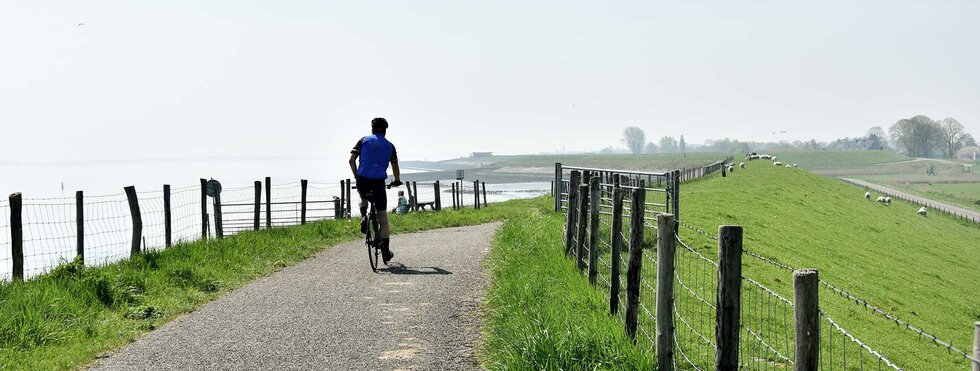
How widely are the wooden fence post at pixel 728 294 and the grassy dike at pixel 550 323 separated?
4.11 ft

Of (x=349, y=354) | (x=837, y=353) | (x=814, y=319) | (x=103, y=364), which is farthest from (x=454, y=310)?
(x=837, y=353)

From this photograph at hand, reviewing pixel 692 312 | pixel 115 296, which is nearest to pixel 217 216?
pixel 115 296

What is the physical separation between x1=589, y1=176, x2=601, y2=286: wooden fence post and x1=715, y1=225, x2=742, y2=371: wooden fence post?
4.55 metres

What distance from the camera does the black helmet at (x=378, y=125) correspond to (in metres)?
12.6

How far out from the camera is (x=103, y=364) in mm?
7441

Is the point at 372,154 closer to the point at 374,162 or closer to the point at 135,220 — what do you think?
the point at 374,162

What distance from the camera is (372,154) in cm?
1242

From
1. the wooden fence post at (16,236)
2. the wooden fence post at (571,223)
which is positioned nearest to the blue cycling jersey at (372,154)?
the wooden fence post at (571,223)

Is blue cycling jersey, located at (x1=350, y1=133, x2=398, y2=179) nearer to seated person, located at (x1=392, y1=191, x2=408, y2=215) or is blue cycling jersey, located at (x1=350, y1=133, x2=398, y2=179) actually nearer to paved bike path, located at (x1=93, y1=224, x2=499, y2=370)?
paved bike path, located at (x1=93, y1=224, x2=499, y2=370)

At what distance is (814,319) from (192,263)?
10.2 metres

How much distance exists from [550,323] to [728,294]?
2689 millimetres

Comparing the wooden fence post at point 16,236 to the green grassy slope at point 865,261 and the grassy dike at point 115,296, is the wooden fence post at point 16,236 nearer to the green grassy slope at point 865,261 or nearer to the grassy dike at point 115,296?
the grassy dike at point 115,296

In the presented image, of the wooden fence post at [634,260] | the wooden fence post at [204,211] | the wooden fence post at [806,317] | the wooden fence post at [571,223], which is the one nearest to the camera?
the wooden fence post at [806,317]

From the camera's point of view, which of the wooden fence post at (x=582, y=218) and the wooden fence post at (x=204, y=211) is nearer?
the wooden fence post at (x=582, y=218)
